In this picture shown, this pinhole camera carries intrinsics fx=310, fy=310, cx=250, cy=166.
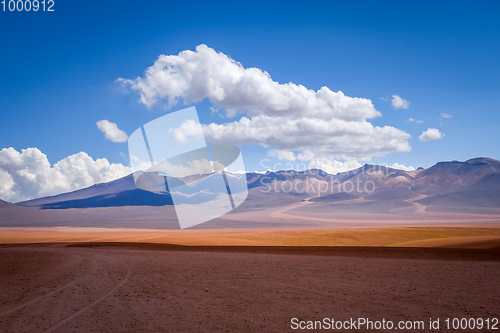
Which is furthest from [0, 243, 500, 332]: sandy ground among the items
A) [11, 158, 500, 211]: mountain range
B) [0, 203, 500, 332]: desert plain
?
[11, 158, 500, 211]: mountain range

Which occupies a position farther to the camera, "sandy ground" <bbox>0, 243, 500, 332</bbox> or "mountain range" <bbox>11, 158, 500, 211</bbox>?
"mountain range" <bbox>11, 158, 500, 211</bbox>

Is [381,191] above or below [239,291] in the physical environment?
below

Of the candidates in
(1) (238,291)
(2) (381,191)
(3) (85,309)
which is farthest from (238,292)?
(2) (381,191)

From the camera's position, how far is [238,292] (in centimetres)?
859

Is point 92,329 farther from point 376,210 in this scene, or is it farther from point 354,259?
point 376,210

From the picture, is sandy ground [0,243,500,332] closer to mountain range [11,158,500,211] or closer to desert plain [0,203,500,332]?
desert plain [0,203,500,332]

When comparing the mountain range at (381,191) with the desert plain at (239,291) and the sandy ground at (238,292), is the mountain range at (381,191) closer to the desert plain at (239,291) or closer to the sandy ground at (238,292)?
the desert plain at (239,291)

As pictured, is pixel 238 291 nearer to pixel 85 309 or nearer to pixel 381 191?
pixel 85 309

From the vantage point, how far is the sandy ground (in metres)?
6.70

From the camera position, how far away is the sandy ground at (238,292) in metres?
6.70

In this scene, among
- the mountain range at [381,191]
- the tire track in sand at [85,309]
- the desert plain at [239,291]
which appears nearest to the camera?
the tire track in sand at [85,309]

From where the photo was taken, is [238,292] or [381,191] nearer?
[238,292]

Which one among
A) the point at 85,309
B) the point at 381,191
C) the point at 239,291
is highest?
the point at 85,309

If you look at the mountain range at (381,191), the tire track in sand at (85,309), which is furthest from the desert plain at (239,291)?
the mountain range at (381,191)
